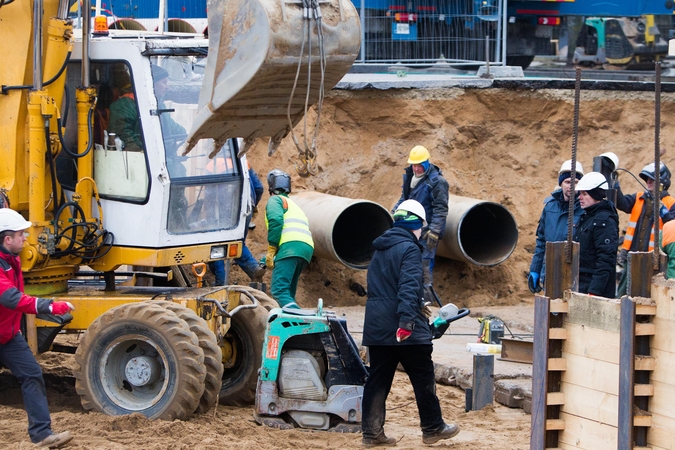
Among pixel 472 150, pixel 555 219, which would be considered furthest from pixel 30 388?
pixel 472 150

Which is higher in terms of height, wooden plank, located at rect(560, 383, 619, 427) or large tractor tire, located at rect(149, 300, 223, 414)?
wooden plank, located at rect(560, 383, 619, 427)

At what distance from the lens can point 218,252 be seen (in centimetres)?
792

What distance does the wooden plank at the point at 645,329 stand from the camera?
4.32 m

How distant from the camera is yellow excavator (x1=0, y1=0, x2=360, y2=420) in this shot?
714 cm

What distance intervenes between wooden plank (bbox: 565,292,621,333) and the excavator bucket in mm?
2433

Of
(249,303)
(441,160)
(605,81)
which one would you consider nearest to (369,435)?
(249,303)

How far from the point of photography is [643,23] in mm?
19000

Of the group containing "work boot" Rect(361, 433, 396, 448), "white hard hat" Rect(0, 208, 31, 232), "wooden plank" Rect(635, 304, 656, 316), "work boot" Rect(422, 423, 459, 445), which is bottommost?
"work boot" Rect(361, 433, 396, 448)

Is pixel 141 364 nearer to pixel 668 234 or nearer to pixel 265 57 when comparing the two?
pixel 265 57

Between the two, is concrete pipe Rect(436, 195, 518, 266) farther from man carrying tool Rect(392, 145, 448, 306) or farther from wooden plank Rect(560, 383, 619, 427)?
wooden plank Rect(560, 383, 619, 427)

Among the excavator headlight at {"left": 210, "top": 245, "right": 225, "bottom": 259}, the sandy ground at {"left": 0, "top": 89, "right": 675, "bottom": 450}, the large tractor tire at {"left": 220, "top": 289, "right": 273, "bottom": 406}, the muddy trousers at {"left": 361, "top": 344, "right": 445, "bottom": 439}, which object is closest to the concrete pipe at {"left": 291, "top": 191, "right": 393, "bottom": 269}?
the sandy ground at {"left": 0, "top": 89, "right": 675, "bottom": 450}

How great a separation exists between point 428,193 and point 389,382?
15.5ft

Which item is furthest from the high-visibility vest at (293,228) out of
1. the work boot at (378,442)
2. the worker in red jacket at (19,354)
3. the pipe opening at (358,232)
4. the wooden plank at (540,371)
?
the wooden plank at (540,371)

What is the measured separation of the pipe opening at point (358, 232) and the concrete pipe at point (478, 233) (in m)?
0.83
